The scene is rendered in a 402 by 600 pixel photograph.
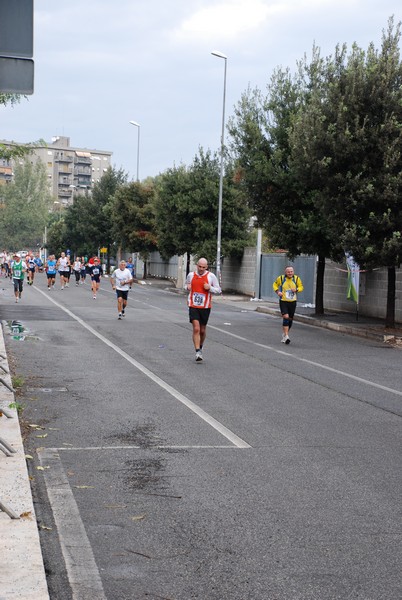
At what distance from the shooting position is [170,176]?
4853cm

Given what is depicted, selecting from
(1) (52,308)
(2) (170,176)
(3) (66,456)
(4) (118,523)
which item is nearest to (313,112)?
(1) (52,308)

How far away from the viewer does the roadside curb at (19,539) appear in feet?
14.2

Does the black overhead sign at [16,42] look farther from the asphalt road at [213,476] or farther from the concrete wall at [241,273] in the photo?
the concrete wall at [241,273]

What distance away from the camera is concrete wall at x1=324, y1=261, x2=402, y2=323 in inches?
1066

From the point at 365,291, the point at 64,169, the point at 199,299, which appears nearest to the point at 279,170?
the point at 365,291

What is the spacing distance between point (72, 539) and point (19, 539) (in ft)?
1.52

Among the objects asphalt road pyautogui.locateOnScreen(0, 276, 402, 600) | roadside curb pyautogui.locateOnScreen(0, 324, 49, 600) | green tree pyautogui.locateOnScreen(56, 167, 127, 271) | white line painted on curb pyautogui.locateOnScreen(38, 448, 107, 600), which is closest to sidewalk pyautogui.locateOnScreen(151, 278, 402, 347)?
asphalt road pyautogui.locateOnScreen(0, 276, 402, 600)

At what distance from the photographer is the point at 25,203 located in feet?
495

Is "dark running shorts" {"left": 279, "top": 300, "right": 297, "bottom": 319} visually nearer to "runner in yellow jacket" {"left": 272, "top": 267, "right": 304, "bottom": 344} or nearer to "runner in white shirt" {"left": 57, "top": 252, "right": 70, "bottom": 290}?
"runner in yellow jacket" {"left": 272, "top": 267, "right": 304, "bottom": 344}

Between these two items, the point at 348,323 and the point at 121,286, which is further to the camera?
the point at 348,323

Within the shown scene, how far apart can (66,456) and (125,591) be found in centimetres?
310

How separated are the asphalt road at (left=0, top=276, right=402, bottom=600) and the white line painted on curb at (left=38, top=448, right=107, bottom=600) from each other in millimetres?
13

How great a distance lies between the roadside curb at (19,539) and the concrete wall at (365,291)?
2083 cm

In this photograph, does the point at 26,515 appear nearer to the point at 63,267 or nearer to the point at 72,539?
the point at 72,539
